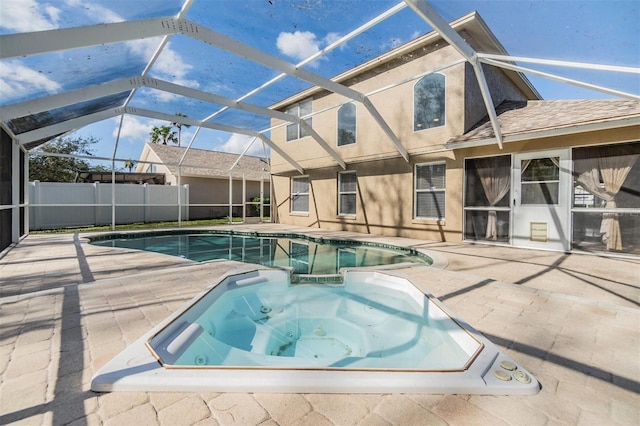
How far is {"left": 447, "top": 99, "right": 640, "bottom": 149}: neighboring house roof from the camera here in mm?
6215

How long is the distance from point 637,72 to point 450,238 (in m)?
5.64

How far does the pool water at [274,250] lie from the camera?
761 cm

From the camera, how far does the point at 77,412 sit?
69.1 inches

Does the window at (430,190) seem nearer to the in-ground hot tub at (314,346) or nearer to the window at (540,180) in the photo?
the window at (540,180)

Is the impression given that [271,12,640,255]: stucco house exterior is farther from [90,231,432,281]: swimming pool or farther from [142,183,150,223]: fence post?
[142,183,150,223]: fence post

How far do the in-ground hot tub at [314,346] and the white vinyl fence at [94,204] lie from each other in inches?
387

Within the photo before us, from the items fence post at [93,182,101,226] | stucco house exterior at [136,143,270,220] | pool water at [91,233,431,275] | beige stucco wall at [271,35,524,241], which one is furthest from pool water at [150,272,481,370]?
fence post at [93,182,101,226]

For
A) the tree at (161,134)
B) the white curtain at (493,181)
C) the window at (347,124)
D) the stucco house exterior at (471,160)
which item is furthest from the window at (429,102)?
the tree at (161,134)

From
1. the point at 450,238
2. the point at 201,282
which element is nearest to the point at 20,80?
the point at 201,282

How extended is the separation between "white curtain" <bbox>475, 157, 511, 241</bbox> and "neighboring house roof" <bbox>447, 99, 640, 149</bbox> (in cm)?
84

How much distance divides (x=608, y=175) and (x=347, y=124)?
7983 mm

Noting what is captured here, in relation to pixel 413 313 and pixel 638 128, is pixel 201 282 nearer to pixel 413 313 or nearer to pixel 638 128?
pixel 413 313

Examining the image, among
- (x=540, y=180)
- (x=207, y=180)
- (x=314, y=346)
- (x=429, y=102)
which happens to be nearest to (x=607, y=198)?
(x=540, y=180)

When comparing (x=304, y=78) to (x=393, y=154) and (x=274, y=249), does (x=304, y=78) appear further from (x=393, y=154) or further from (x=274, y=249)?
(x=274, y=249)
